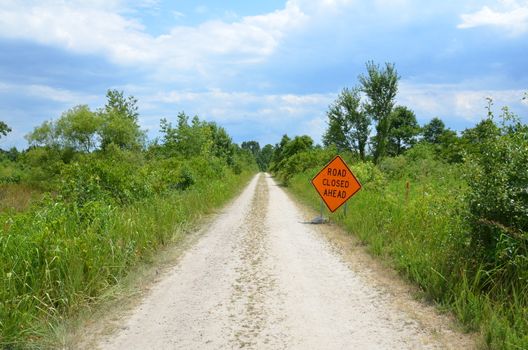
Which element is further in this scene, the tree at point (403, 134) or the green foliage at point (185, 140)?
the tree at point (403, 134)

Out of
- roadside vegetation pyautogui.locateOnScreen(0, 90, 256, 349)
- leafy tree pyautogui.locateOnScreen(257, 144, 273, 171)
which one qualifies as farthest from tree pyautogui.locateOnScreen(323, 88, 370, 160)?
leafy tree pyautogui.locateOnScreen(257, 144, 273, 171)

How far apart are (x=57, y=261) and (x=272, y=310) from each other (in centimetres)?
281

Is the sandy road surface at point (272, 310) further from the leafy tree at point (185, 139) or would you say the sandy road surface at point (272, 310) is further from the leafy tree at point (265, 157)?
the leafy tree at point (265, 157)

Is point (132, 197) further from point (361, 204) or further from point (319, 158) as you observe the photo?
point (319, 158)

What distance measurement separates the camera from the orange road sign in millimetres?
13357

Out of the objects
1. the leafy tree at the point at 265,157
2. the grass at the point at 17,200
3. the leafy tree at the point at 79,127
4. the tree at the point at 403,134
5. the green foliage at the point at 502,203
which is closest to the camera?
the green foliage at the point at 502,203

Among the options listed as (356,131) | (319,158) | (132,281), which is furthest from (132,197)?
(319,158)

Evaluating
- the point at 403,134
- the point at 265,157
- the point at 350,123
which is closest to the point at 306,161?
the point at 350,123

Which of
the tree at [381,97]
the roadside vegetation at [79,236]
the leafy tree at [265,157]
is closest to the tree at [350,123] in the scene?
the tree at [381,97]

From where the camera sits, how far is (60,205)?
8203 mm

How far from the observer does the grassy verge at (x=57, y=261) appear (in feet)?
15.2

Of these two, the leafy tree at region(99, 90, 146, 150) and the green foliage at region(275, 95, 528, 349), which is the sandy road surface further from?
the leafy tree at region(99, 90, 146, 150)

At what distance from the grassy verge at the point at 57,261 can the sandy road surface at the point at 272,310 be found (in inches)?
29.5

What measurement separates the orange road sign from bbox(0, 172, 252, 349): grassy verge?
6.40m
